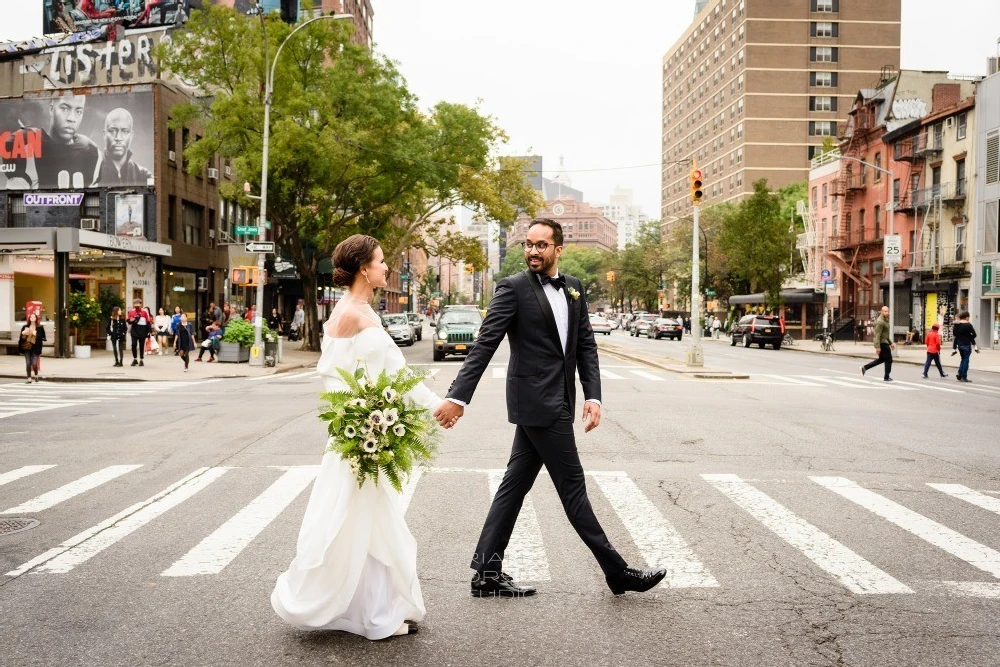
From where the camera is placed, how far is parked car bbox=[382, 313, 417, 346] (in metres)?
45.7

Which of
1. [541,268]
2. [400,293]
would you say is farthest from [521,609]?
[400,293]

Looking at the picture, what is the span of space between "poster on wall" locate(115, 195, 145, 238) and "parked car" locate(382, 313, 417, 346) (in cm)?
1260

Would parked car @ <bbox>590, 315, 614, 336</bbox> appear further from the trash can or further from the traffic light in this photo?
the traffic light

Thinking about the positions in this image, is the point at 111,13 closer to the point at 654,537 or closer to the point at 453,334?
the point at 453,334

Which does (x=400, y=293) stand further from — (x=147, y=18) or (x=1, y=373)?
(x=1, y=373)

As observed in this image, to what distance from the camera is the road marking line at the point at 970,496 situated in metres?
7.46

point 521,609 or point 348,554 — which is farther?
point 521,609

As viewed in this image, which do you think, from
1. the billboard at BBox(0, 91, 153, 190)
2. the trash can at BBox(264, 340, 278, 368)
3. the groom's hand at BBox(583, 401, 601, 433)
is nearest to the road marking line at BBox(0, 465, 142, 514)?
the groom's hand at BBox(583, 401, 601, 433)

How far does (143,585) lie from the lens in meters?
5.16

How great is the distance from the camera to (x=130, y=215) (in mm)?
37906

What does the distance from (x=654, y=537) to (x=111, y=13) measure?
57.5 m

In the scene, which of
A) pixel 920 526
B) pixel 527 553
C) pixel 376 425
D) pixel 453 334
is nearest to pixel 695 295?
pixel 453 334

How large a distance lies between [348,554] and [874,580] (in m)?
3.14

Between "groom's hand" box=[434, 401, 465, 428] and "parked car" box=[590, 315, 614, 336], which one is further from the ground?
"groom's hand" box=[434, 401, 465, 428]
